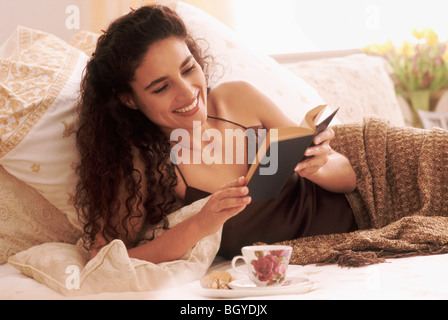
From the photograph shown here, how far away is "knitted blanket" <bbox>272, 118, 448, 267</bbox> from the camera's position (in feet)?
3.82

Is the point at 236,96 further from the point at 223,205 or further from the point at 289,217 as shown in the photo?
the point at 223,205

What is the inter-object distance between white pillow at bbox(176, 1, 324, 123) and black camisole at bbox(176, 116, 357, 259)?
0.23 metres

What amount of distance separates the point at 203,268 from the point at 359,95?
1117 millimetres

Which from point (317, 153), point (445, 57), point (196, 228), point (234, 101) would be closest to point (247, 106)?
point (234, 101)

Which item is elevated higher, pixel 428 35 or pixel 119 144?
pixel 428 35

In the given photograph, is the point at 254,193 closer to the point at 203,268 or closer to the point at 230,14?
the point at 203,268

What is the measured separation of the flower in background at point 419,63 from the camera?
2457 millimetres

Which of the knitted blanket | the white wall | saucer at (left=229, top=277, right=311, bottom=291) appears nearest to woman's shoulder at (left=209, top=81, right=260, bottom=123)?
the knitted blanket

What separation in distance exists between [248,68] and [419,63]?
1214 millimetres

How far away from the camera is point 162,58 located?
1.17 m

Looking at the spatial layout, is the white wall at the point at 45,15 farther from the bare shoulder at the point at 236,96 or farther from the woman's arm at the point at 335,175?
the woman's arm at the point at 335,175

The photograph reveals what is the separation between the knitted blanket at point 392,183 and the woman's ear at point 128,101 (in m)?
0.45

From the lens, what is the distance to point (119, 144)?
1238mm
